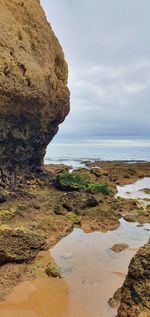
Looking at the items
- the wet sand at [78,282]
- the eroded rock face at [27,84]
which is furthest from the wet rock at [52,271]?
the eroded rock face at [27,84]

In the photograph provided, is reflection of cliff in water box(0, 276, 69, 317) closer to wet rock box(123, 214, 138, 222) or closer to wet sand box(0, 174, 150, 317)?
wet sand box(0, 174, 150, 317)

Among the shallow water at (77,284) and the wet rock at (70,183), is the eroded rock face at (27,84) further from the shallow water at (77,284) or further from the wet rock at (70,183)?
the shallow water at (77,284)

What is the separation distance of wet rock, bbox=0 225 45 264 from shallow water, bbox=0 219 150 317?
33.6 inches

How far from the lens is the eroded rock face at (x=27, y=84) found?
1480 cm

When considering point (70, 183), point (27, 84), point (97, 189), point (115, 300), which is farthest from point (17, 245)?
point (70, 183)

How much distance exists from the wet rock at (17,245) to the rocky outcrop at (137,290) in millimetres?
3754

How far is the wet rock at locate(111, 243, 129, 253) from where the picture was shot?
33.3 feet

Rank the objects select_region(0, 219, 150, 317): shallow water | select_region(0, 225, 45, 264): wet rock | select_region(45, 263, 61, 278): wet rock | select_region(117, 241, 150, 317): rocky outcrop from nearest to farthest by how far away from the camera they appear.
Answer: select_region(117, 241, 150, 317): rocky outcrop → select_region(0, 219, 150, 317): shallow water → select_region(45, 263, 61, 278): wet rock → select_region(0, 225, 45, 264): wet rock

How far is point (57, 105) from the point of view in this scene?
21.0m

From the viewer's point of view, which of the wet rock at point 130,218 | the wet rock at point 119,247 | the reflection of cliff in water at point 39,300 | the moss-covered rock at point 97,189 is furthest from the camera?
the moss-covered rock at point 97,189

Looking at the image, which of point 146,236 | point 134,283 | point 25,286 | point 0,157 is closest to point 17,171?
point 0,157

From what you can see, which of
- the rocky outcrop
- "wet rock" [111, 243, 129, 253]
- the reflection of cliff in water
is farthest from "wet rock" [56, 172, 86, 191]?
the rocky outcrop

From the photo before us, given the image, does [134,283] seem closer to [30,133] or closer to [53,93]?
[30,133]

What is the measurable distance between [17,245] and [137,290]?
4.06m
